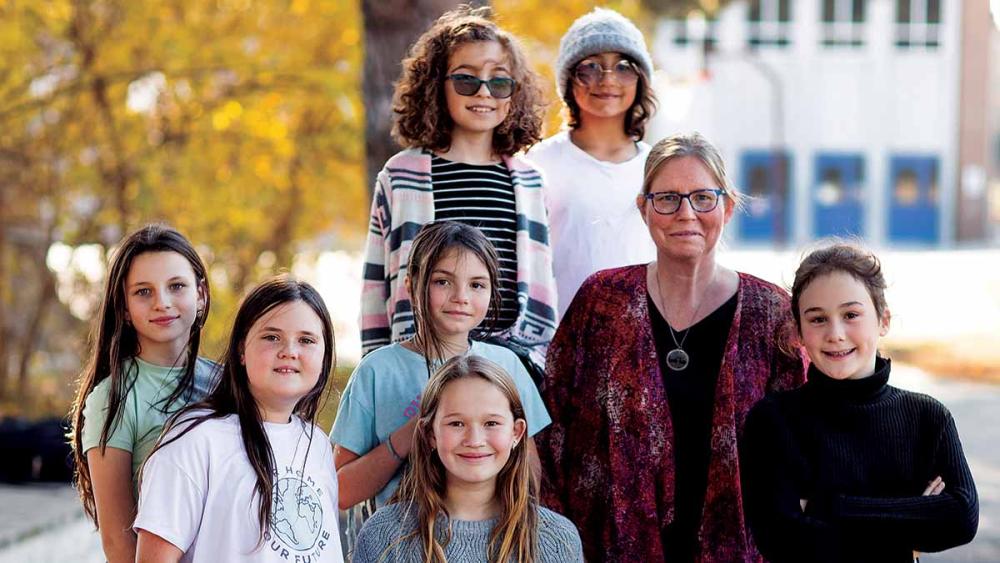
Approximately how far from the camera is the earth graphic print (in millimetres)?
2988

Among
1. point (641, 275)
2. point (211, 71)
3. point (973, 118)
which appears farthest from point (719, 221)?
point (973, 118)

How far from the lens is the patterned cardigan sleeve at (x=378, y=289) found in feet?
12.5

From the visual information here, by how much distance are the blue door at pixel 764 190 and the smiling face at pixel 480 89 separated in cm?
3530

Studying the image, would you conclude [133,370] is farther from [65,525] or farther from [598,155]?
[65,525]

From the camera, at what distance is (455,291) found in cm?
332

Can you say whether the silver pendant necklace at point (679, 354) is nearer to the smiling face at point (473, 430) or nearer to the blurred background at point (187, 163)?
the smiling face at point (473, 430)

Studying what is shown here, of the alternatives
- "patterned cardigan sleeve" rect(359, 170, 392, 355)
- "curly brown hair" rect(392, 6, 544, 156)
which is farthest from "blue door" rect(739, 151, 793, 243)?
"patterned cardigan sleeve" rect(359, 170, 392, 355)

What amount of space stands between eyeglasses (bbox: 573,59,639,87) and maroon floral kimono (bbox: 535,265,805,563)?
0.97 meters

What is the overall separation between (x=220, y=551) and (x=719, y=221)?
4.94 feet

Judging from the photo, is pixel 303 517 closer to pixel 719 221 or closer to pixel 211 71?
pixel 719 221

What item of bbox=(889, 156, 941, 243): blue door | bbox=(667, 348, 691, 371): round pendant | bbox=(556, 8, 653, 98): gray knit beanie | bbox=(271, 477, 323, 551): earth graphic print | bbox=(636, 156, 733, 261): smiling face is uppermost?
bbox=(889, 156, 941, 243): blue door

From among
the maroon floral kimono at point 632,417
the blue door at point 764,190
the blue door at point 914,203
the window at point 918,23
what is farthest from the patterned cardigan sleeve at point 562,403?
the window at point 918,23

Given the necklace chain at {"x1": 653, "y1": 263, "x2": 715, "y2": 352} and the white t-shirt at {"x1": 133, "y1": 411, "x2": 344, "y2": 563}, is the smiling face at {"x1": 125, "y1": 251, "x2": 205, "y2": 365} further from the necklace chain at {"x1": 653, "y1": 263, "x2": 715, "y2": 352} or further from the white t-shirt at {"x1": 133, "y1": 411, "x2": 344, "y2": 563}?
the necklace chain at {"x1": 653, "y1": 263, "x2": 715, "y2": 352}

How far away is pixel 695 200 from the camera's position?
3.33 m
